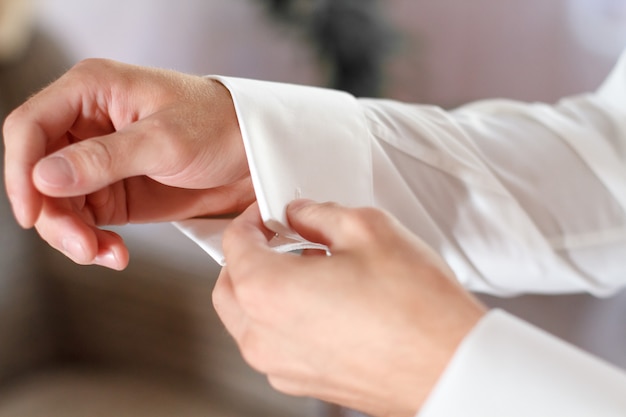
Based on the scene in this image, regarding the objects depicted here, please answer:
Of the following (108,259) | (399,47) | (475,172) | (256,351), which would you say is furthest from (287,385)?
(399,47)

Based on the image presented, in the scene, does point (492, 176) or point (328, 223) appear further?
point (492, 176)

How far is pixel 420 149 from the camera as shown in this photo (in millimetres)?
502

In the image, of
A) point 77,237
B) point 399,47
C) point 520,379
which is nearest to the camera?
point 520,379

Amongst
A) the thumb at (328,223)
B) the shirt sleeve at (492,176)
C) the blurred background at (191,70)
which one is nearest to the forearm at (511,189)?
the shirt sleeve at (492,176)

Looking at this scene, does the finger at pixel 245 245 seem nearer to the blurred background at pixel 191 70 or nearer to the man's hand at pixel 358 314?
the man's hand at pixel 358 314

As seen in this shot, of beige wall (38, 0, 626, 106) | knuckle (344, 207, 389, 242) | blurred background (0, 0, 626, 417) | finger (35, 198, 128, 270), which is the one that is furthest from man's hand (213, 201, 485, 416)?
beige wall (38, 0, 626, 106)

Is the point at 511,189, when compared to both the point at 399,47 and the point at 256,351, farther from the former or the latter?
the point at 399,47

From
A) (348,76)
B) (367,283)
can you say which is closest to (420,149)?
(367,283)

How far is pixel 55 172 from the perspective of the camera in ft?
1.13

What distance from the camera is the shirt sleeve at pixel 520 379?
27 cm

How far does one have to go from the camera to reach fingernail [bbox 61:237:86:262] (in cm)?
38

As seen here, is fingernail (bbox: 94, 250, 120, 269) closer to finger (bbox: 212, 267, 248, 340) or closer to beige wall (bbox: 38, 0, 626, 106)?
finger (bbox: 212, 267, 248, 340)

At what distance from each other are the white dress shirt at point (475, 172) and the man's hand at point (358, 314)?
77 mm

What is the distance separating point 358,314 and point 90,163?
0.17m
